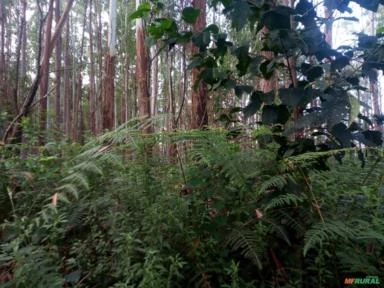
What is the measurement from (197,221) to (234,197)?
0.69 feet

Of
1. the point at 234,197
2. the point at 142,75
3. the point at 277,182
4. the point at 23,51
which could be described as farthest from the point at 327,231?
the point at 23,51

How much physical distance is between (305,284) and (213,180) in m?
0.60

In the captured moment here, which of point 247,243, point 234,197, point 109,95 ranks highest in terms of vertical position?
point 109,95

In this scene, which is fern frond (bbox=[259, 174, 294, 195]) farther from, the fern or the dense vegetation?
the fern

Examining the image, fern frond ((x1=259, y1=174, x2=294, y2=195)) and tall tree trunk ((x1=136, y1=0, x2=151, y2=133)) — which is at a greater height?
tall tree trunk ((x1=136, y1=0, x2=151, y2=133))

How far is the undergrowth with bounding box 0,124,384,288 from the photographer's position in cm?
135

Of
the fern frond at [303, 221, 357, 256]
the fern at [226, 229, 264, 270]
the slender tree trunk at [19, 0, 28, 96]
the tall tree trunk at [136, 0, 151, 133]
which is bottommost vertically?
the fern at [226, 229, 264, 270]

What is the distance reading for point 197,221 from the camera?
62.4 inches

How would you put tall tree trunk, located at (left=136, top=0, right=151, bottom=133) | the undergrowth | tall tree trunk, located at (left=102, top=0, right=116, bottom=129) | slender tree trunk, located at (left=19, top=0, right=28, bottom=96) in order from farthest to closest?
slender tree trunk, located at (left=19, top=0, right=28, bottom=96), tall tree trunk, located at (left=102, top=0, right=116, bottom=129), tall tree trunk, located at (left=136, top=0, right=151, bottom=133), the undergrowth

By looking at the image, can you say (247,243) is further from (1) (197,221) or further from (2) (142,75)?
(2) (142,75)

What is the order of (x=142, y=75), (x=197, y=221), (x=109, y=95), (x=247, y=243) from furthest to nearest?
(x=109, y=95) < (x=142, y=75) < (x=197, y=221) < (x=247, y=243)

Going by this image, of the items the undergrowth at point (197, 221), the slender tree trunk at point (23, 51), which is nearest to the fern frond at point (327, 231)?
the undergrowth at point (197, 221)

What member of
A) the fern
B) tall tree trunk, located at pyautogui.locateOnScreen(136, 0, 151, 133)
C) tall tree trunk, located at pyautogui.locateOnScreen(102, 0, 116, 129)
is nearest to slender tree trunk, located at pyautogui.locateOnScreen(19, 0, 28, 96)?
tall tree trunk, located at pyautogui.locateOnScreen(102, 0, 116, 129)

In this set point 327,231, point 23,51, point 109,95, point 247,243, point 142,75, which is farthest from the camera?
point 23,51
